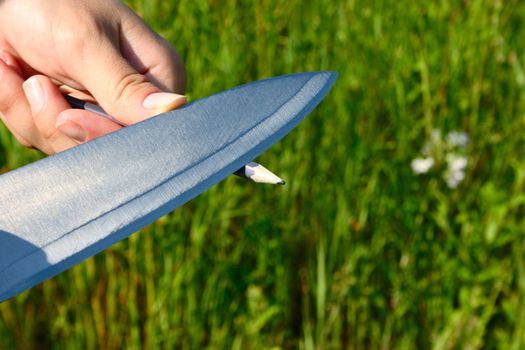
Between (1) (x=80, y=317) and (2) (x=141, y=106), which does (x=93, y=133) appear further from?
(1) (x=80, y=317)

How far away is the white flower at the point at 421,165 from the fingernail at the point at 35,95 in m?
0.99

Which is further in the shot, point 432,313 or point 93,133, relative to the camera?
point 432,313

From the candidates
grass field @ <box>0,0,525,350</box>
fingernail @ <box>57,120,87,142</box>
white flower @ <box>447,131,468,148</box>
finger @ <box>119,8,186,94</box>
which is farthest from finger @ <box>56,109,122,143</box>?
white flower @ <box>447,131,468,148</box>

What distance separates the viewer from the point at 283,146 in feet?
5.47

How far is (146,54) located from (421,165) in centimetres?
93

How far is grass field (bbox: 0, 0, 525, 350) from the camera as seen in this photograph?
1488mm

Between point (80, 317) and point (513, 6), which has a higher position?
point (513, 6)

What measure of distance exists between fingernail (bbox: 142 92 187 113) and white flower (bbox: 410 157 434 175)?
39.4 inches

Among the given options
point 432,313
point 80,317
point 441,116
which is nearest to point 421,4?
point 441,116

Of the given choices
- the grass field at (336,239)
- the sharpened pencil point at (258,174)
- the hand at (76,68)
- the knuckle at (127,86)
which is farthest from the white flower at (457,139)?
the sharpened pencil point at (258,174)

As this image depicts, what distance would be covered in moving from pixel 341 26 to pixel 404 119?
0.34 m

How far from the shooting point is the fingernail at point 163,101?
2.33ft

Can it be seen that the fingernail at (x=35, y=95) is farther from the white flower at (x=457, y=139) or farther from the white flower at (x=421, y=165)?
the white flower at (x=457, y=139)

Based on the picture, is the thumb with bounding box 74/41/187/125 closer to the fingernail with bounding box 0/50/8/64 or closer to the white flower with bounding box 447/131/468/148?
the fingernail with bounding box 0/50/8/64
